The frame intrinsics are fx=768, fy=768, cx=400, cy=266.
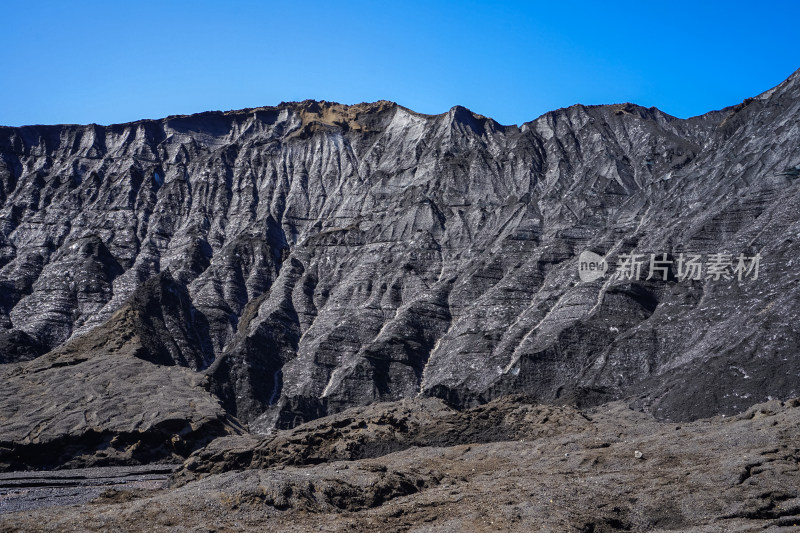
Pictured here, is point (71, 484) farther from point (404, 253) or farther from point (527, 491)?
point (404, 253)

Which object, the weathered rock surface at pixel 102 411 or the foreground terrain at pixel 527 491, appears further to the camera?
the weathered rock surface at pixel 102 411

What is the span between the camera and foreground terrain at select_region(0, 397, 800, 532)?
71.7 feet

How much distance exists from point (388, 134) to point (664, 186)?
49.8m

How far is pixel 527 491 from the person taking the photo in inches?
971

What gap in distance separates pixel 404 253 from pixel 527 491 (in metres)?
63.1

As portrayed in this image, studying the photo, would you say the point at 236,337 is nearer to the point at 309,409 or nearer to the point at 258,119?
the point at 309,409

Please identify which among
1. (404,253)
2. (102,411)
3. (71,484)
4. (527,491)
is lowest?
(71,484)

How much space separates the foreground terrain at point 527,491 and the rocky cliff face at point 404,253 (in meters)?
14.1

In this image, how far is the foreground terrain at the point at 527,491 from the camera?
21.9 m
